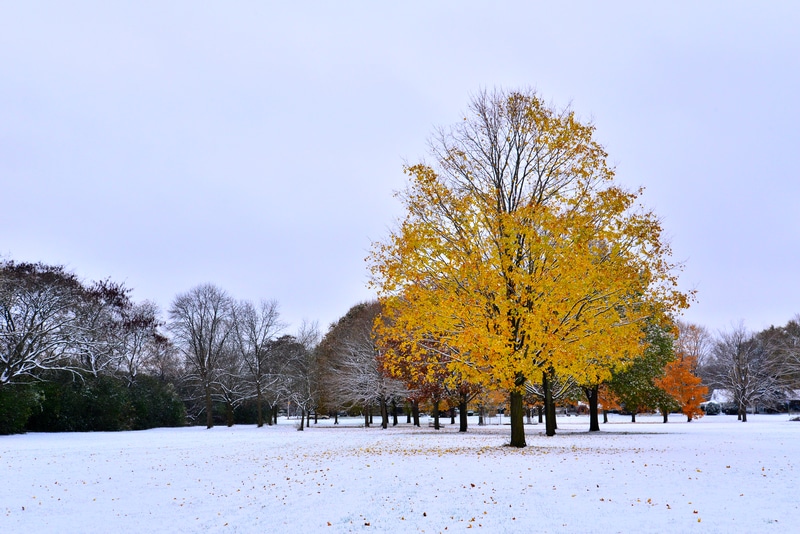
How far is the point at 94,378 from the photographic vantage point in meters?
40.2

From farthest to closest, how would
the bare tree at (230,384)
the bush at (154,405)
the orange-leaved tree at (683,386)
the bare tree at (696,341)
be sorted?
1. the bare tree at (696,341)
2. the bare tree at (230,384)
3. the orange-leaved tree at (683,386)
4. the bush at (154,405)

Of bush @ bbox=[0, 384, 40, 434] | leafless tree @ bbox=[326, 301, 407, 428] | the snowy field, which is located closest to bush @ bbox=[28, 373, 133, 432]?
bush @ bbox=[0, 384, 40, 434]

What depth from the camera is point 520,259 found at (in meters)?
17.5

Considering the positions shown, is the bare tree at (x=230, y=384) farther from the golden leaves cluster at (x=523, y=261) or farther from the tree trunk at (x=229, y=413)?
the golden leaves cluster at (x=523, y=261)

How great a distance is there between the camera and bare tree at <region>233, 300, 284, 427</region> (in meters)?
51.0

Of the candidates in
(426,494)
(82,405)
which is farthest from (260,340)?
(426,494)

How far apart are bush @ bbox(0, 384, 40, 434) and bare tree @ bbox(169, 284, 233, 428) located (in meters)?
17.0

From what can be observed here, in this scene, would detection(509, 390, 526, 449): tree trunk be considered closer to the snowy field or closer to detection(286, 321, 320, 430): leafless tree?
the snowy field

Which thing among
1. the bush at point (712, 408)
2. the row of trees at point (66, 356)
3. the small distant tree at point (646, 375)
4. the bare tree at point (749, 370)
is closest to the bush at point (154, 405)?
the row of trees at point (66, 356)

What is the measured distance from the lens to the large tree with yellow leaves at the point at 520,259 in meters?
16.4

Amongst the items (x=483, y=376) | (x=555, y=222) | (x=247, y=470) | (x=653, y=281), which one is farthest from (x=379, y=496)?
(x=653, y=281)

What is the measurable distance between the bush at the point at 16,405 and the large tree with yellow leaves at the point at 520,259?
86.1 feet

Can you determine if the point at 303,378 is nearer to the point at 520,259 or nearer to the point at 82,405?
the point at 82,405

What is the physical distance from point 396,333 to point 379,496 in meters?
9.13
